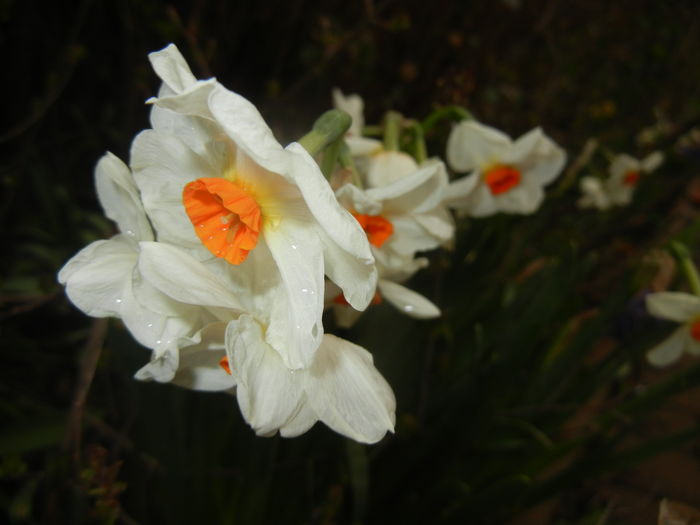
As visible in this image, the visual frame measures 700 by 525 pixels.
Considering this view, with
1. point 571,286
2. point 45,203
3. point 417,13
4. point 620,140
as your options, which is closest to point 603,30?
point 620,140

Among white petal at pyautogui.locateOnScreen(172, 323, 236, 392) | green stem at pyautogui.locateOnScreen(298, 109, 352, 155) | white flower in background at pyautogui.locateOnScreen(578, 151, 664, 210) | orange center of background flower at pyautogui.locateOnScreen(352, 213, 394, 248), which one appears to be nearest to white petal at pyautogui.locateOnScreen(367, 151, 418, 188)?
orange center of background flower at pyautogui.locateOnScreen(352, 213, 394, 248)

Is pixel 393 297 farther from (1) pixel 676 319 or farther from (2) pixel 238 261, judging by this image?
(1) pixel 676 319

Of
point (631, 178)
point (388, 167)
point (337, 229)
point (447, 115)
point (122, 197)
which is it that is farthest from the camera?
point (631, 178)

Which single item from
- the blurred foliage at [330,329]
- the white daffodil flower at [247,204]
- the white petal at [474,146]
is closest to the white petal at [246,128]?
the white daffodil flower at [247,204]

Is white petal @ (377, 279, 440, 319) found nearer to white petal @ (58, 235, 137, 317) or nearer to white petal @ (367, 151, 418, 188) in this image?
white petal @ (367, 151, 418, 188)

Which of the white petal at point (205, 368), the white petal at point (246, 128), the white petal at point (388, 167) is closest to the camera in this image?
the white petal at point (246, 128)

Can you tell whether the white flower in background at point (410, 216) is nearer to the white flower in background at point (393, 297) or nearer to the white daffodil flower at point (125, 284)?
the white flower in background at point (393, 297)

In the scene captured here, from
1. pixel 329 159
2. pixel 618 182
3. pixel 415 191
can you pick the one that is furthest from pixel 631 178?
pixel 329 159
